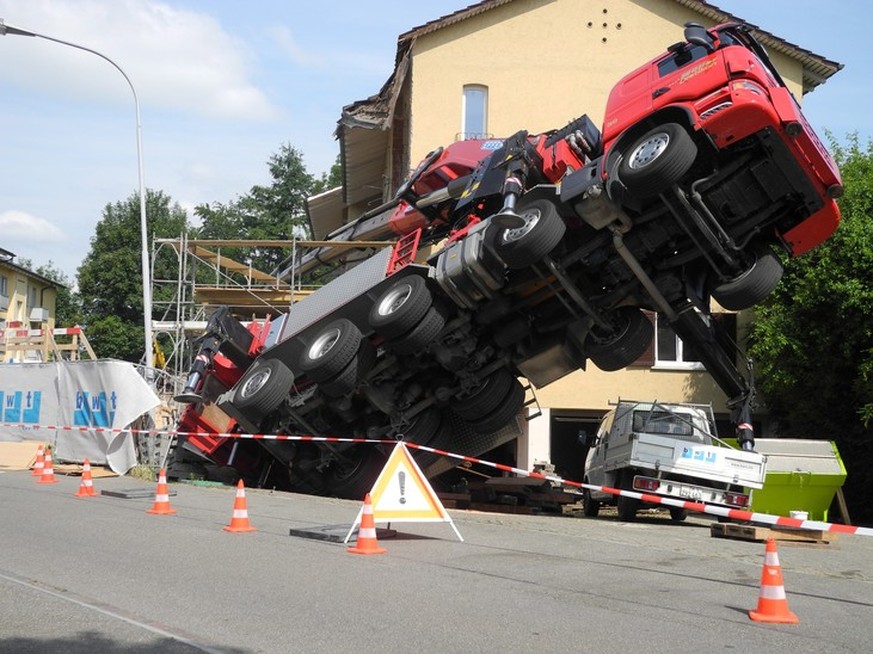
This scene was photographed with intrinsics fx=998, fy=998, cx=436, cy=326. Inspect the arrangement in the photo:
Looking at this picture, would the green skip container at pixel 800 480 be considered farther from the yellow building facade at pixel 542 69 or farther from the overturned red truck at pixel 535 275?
the yellow building facade at pixel 542 69

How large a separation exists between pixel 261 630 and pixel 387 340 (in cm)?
773

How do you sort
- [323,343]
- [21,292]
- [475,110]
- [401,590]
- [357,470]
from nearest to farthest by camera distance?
[401,590]
[323,343]
[357,470]
[475,110]
[21,292]

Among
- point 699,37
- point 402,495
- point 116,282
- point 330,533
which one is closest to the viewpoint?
A: point 402,495

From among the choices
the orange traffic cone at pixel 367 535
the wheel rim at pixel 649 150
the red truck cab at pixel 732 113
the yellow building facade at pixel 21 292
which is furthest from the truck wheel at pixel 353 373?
the yellow building facade at pixel 21 292

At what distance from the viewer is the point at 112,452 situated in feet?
57.2

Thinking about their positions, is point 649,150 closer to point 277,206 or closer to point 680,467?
point 680,467

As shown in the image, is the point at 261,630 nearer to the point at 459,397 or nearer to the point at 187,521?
the point at 187,521

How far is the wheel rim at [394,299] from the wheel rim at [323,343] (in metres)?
0.84

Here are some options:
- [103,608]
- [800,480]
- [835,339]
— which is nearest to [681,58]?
[800,480]

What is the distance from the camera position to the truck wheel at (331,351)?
527 inches

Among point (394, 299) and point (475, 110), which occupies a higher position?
point (475, 110)

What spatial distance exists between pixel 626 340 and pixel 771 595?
22.9 feet

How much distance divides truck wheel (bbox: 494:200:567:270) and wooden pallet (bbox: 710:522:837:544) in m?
3.91

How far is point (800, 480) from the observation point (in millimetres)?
13977
